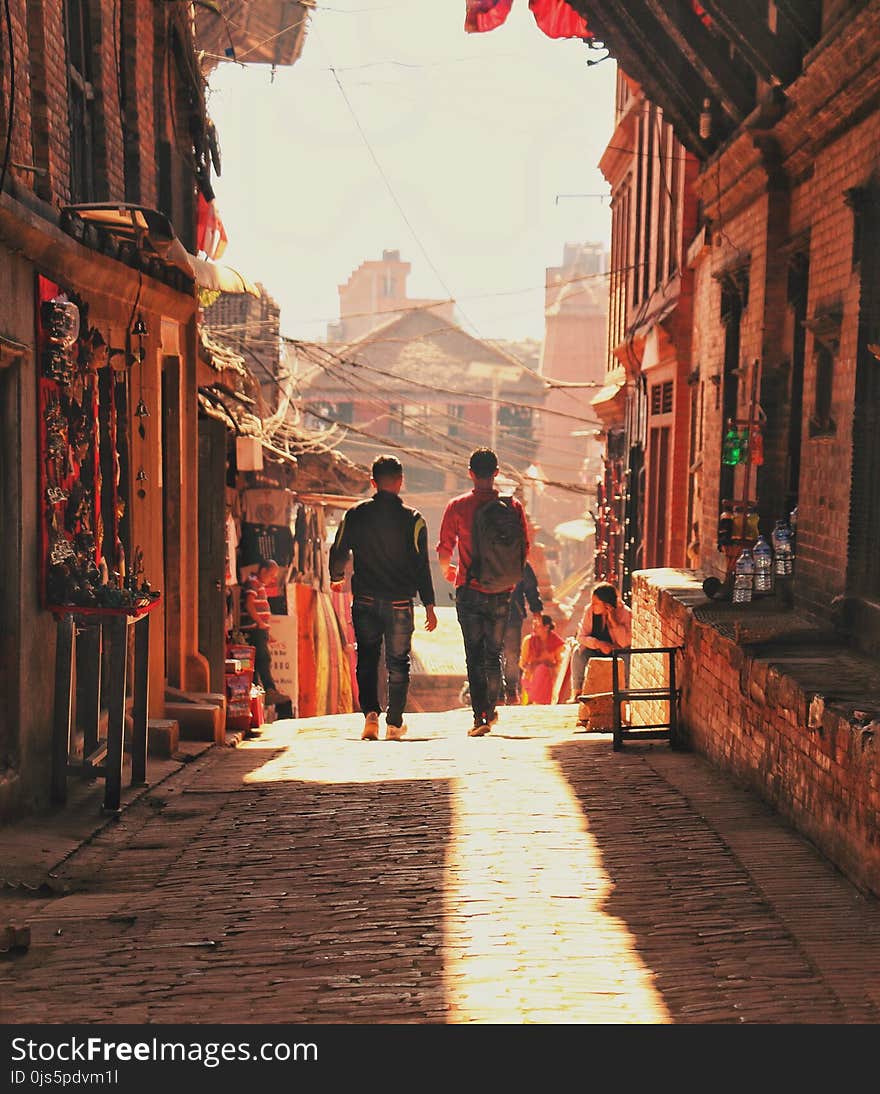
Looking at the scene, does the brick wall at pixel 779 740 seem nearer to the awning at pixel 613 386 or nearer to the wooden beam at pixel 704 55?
the wooden beam at pixel 704 55

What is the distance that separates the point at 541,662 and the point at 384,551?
29.8ft

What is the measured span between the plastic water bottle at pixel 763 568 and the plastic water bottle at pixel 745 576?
43mm

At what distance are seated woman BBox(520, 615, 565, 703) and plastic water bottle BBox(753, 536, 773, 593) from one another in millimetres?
9348

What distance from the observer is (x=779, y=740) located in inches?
294

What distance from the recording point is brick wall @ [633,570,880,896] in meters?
5.97

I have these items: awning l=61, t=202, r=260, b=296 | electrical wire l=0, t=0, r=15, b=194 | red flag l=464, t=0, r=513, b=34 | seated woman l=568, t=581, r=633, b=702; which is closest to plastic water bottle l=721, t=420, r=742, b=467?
seated woman l=568, t=581, r=633, b=702

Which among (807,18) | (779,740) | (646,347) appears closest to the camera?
(779,740)

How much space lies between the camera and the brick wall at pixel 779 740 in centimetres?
597

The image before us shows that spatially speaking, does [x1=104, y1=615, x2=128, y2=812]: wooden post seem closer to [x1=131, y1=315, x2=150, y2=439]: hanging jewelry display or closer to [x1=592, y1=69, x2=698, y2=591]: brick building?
[x1=131, y1=315, x2=150, y2=439]: hanging jewelry display

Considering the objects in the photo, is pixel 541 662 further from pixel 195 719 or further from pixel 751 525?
pixel 751 525

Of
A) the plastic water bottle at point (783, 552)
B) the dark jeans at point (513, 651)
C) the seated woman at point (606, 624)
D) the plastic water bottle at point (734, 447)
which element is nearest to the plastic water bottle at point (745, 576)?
the plastic water bottle at point (783, 552)

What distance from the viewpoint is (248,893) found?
6.08 meters

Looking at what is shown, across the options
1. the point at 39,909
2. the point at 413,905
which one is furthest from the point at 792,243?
the point at 39,909

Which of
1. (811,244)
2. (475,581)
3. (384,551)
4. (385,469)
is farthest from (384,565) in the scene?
(811,244)
